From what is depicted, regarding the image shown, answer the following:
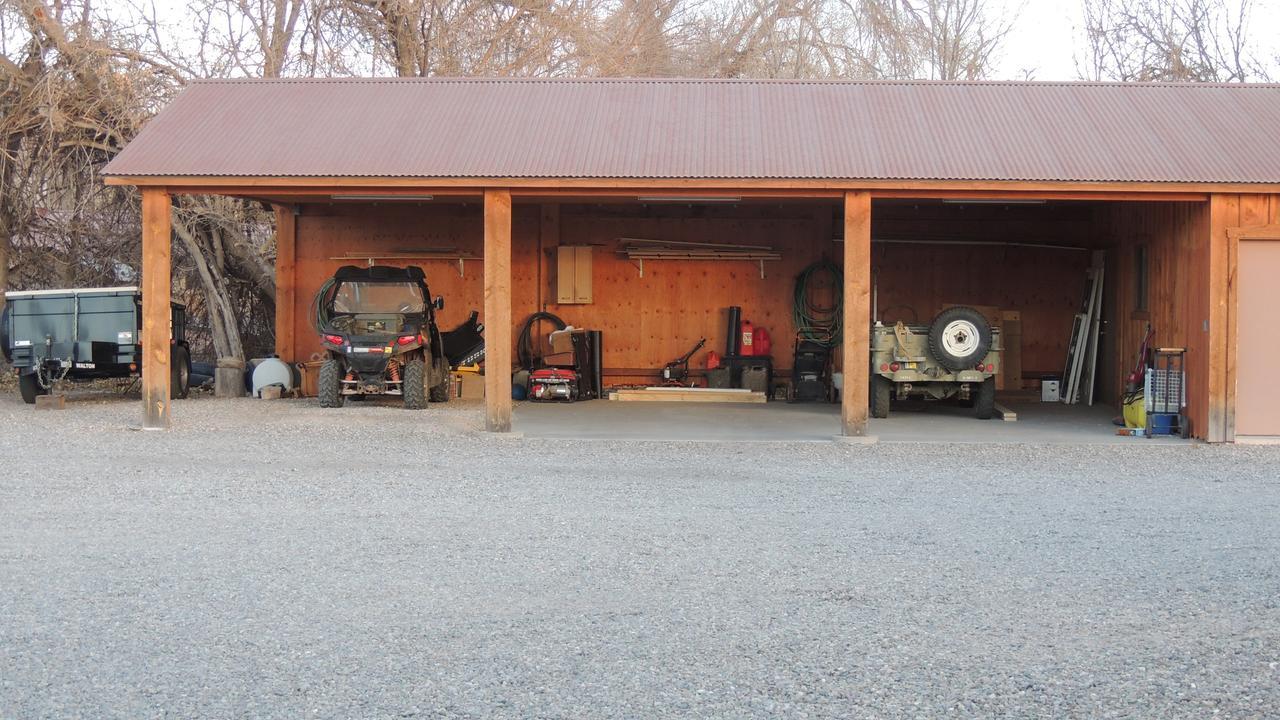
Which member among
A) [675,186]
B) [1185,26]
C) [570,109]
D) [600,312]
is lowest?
[600,312]

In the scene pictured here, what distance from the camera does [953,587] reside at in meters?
6.22

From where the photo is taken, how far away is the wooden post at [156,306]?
13.4 metres

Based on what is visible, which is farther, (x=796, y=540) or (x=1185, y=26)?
(x=1185, y=26)

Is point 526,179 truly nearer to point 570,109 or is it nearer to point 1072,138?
point 570,109

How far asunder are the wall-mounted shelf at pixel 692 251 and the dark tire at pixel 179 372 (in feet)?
21.1

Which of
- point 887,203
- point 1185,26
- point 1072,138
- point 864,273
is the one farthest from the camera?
point 1185,26

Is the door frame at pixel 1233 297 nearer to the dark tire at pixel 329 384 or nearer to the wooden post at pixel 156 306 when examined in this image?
the dark tire at pixel 329 384

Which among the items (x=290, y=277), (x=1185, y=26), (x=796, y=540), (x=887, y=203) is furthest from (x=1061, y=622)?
(x=1185, y=26)

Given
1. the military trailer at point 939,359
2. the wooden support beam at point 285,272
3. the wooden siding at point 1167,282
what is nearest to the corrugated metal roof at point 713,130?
the wooden siding at point 1167,282

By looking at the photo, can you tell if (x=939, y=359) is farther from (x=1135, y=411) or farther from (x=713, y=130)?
(x=713, y=130)

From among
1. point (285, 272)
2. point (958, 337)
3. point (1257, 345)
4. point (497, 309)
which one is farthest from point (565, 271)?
point (1257, 345)

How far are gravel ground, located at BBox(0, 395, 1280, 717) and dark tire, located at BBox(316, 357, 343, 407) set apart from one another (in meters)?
4.68

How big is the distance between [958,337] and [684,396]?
4167 mm

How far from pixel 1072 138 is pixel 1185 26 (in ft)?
47.4
